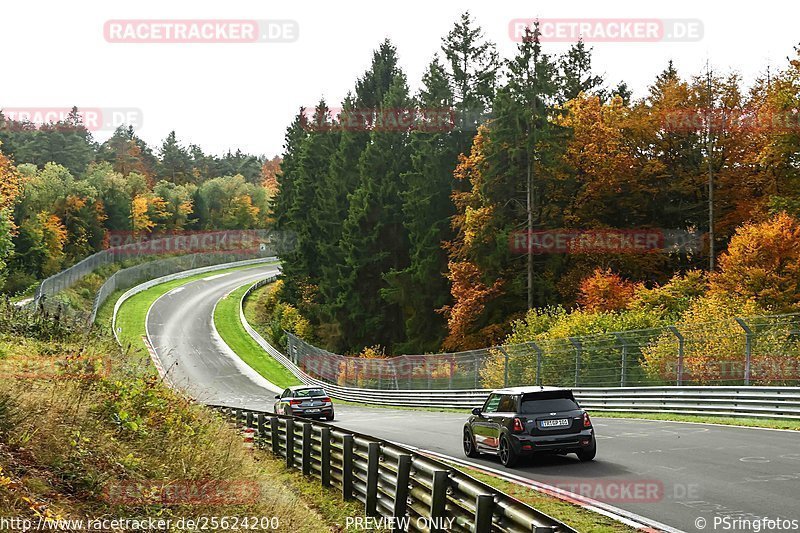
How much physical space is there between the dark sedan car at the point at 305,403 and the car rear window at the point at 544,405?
19556 millimetres

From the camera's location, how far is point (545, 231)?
5125cm

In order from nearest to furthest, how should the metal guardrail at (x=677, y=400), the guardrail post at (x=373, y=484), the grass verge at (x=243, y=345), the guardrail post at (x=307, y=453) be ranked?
the guardrail post at (x=373, y=484) < the guardrail post at (x=307, y=453) < the metal guardrail at (x=677, y=400) < the grass verge at (x=243, y=345)

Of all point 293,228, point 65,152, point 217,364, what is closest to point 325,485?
point 217,364

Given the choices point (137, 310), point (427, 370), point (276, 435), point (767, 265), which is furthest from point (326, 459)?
point (137, 310)

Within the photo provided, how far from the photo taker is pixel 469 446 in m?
18.2

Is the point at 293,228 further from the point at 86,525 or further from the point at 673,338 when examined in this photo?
the point at 86,525

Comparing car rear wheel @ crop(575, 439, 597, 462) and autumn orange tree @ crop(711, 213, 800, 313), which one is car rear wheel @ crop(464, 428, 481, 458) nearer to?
car rear wheel @ crop(575, 439, 597, 462)

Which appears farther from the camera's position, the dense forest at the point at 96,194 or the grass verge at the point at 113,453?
the dense forest at the point at 96,194

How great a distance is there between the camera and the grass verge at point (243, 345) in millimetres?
67250

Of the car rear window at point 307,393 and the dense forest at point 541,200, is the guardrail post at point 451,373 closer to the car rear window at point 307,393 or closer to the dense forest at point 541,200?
the dense forest at point 541,200

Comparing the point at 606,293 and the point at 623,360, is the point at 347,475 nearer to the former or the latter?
the point at 623,360

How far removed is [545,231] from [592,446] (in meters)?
35.9

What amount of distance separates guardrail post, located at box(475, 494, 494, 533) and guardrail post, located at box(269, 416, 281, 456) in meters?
12.9

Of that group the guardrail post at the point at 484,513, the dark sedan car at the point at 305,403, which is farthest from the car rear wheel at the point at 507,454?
the dark sedan car at the point at 305,403
